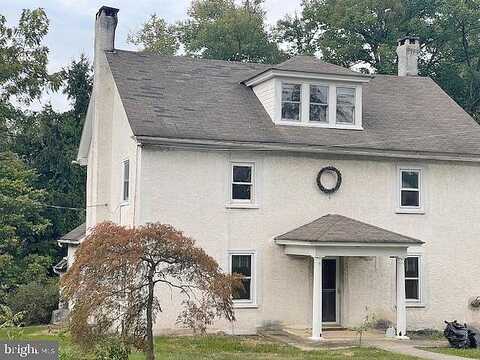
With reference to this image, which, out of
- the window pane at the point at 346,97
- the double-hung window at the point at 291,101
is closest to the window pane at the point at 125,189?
the double-hung window at the point at 291,101

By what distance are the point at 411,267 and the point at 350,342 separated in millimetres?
4769

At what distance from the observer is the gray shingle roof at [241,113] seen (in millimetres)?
22500

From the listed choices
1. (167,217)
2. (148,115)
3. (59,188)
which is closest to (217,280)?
(167,217)

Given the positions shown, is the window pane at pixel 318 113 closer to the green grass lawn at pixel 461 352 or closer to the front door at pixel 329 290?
the front door at pixel 329 290

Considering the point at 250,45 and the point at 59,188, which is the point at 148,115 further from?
the point at 250,45

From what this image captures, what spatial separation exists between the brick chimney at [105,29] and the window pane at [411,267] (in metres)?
12.3

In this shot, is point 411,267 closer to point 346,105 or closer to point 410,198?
point 410,198

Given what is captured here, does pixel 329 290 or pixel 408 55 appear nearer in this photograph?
pixel 329 290

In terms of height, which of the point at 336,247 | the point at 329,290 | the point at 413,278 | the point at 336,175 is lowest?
the point at 329,290

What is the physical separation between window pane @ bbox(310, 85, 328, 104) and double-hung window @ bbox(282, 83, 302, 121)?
45cm

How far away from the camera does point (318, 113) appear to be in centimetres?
2434

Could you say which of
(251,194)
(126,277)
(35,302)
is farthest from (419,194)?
(35,302)

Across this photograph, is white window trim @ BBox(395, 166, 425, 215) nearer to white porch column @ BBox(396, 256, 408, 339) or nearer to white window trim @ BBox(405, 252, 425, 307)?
white window trim @ BBox(405, 252, 425, 307)

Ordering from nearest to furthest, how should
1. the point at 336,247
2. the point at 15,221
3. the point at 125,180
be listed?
the point at 336,247 < the point at 125,180 < the point at 15,221
